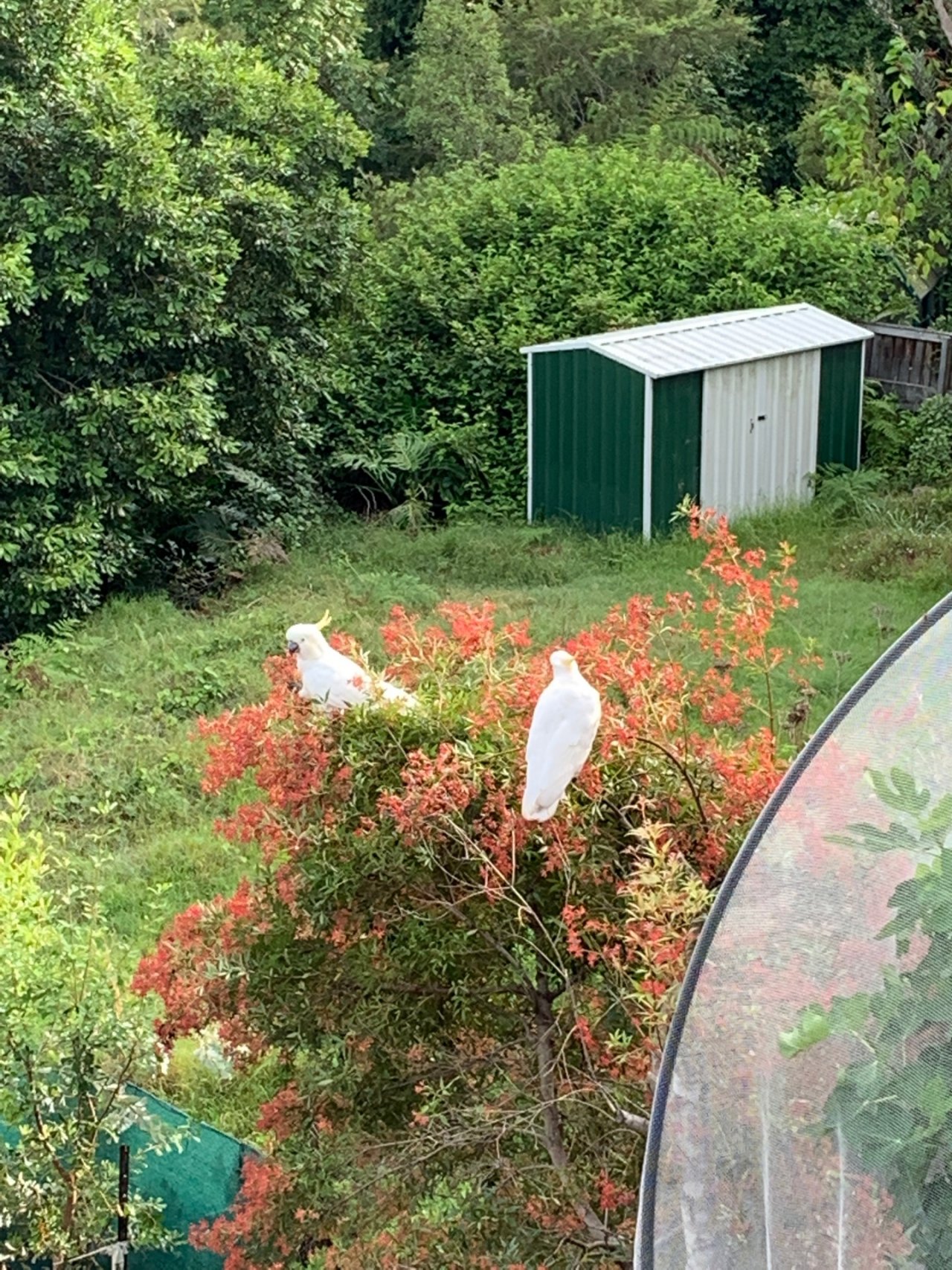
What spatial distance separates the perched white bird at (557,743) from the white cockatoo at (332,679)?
365 millimetres

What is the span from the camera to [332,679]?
4066 mm

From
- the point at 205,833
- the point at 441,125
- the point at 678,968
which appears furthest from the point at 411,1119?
the point at 441,125

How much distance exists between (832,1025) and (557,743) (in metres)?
1.40

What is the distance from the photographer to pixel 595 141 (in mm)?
21688

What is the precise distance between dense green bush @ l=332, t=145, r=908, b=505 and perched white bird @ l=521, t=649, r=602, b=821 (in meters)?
11.2

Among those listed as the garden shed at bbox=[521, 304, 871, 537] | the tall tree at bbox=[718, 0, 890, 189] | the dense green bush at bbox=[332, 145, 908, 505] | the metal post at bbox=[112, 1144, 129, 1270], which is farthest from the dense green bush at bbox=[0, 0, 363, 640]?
the tall tree at bbox=[718, 0, 890, 189]

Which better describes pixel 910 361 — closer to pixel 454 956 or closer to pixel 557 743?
pixel 454 956

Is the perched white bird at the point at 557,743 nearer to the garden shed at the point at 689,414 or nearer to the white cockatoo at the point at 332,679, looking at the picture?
the white cockatoo at the point at 332,679

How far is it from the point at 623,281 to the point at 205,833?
8563 mm

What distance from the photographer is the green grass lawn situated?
8031mm

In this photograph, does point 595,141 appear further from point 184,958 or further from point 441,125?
point 184,958

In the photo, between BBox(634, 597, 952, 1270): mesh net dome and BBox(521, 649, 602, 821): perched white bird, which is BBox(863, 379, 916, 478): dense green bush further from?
BBox(634, 597, 952, 1270): mesh net dome

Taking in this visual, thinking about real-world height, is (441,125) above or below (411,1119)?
above

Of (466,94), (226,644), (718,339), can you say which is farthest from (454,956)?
(466,94)
